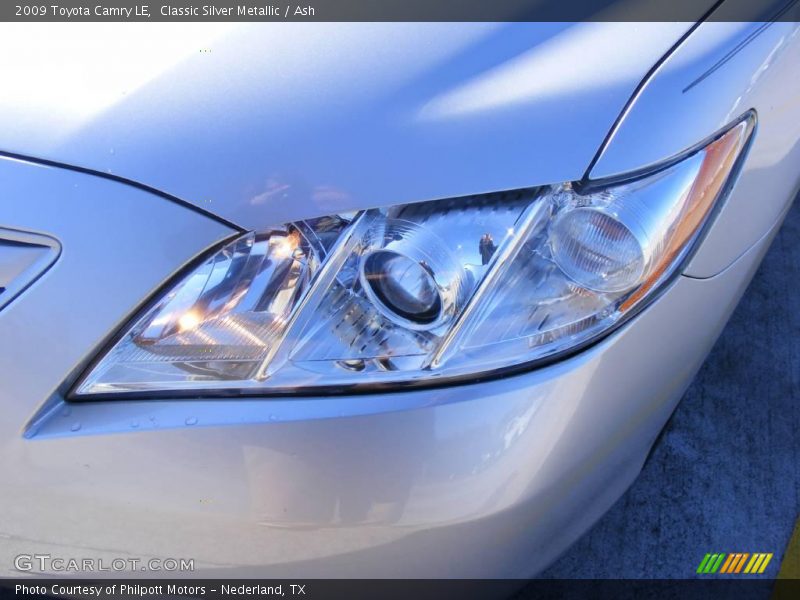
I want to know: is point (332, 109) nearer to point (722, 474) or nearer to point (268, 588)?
point (268, 588)

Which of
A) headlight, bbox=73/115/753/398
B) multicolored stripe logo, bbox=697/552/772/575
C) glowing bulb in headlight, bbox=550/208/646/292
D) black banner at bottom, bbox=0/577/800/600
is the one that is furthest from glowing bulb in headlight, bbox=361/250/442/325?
multicolored stripe logo, bbox=697/552/772/575

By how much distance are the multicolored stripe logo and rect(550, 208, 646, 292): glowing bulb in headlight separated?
47.7 inches

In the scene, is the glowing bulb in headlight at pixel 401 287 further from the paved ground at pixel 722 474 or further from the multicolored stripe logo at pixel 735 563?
the multicolored stripe logo at pixel 735 563

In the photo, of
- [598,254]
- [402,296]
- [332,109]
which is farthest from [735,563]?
[332,109]

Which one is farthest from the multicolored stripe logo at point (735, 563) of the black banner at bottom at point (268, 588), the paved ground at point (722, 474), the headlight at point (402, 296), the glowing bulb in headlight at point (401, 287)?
the glowing bulb in headlight at point (401, 287)

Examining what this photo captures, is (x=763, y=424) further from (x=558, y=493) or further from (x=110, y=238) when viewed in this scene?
(x=110, y=238)

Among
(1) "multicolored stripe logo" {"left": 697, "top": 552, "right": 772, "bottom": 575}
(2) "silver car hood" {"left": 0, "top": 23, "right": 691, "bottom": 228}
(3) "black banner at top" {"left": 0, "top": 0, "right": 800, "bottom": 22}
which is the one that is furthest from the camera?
(1) "multicolored stripe logo" {"left": 697, "top": 552, "right": 772, "bottom": 575}

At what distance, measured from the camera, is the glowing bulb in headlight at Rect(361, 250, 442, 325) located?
1.13 m

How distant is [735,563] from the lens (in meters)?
2.00

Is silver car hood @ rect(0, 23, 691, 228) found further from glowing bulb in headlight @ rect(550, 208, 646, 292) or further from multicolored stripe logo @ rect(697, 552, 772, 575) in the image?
multicolored stripe logo @ rect(697, 552, 772, 575)

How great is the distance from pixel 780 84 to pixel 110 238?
121 centimetres

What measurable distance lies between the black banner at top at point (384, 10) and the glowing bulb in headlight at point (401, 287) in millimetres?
456

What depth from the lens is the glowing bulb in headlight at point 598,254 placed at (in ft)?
3.77

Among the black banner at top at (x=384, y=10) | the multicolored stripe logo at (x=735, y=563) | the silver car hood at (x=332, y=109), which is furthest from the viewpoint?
the multicolored stripe logo at (x=735, y=563)
